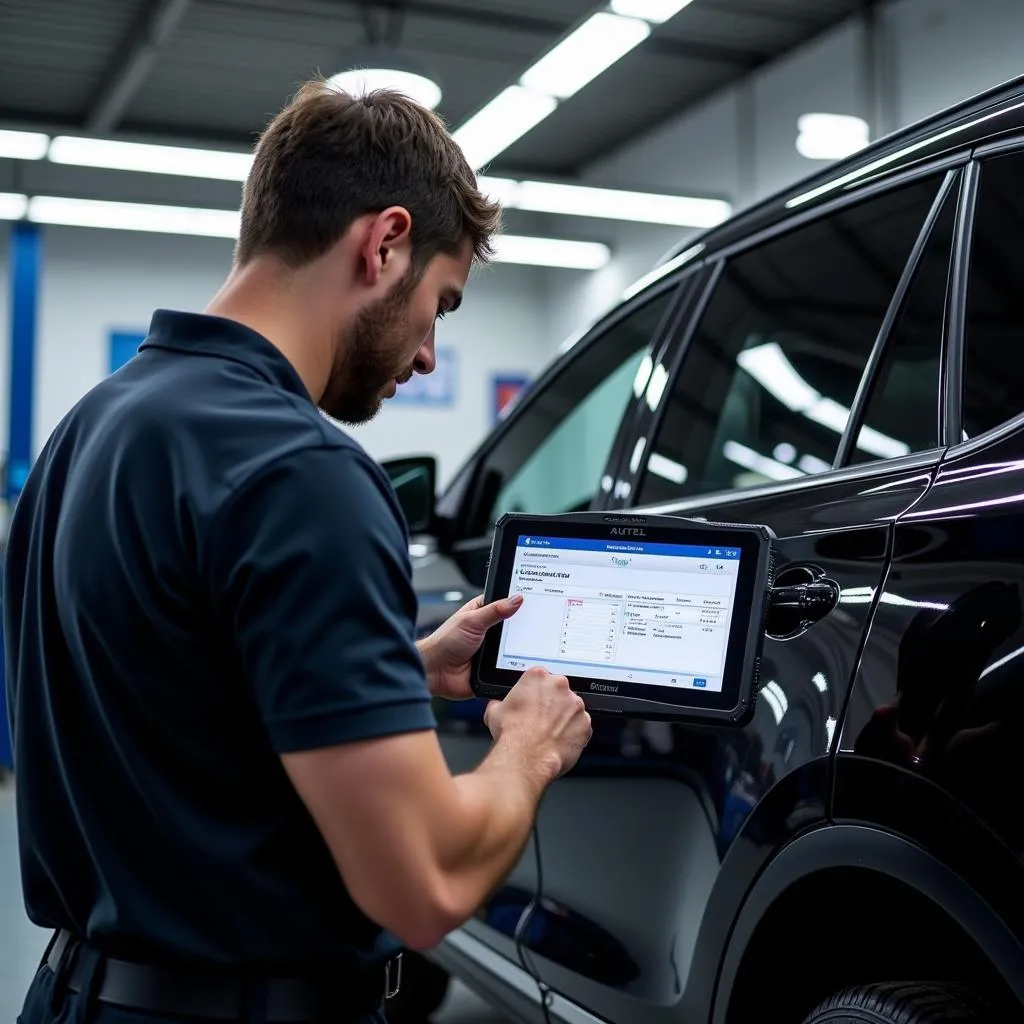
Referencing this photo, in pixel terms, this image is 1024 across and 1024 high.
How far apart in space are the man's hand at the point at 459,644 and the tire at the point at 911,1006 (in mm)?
550

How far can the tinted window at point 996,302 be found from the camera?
1.46 metres

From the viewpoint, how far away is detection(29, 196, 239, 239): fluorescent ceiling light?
982 cm

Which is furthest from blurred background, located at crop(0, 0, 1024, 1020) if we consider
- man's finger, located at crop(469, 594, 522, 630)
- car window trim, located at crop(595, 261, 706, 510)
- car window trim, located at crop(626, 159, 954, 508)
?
man's finger, located at crop(469, 594, 522, 630)

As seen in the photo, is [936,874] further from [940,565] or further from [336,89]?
[336,89]

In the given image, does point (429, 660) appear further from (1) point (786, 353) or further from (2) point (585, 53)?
(2) point (585, 53)

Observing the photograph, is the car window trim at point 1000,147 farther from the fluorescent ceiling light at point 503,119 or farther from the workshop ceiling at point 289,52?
the workshop ceiling at point 289,52

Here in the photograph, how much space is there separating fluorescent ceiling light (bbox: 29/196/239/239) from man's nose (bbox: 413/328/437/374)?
8968mm

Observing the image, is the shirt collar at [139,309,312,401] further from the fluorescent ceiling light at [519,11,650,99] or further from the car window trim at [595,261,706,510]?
the fluorescent ceiling light at [519,11,650,99]

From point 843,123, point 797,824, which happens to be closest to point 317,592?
point 797,824

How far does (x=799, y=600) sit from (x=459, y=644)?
40 cm

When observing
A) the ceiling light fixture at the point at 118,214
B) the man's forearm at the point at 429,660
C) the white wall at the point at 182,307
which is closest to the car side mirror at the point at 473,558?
the man's forearm at the point at 429,660

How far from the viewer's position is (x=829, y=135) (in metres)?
9.04

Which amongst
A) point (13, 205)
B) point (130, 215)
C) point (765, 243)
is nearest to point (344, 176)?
point (765, 243)

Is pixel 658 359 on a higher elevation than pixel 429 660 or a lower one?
higher
